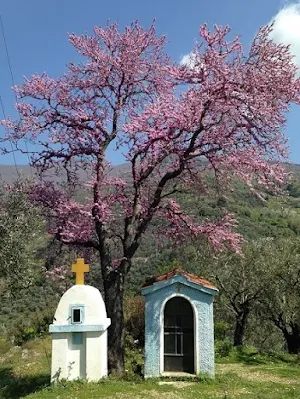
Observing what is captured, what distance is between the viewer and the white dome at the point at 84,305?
12594 mm

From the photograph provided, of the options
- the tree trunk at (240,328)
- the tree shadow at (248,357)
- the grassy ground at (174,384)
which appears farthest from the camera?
the tree trunk at (240,328)

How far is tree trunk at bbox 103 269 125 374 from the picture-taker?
44.7 feet

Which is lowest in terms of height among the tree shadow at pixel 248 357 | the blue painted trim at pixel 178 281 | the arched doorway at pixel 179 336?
the tree shadow at pixel 248 357

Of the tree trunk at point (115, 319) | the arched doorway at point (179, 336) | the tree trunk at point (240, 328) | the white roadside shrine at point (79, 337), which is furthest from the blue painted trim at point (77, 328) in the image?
the tree trunk at point (240, 328)

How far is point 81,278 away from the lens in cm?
1301

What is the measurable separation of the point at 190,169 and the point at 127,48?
177 inches

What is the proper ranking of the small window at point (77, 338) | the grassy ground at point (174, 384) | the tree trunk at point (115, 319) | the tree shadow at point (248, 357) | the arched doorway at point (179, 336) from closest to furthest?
1. the grassy ground at point (174, 384)
2. the small window at point (77, 338)
3. the arched doorway at point (179, 336)
4. the tree trunk at point (115, 319)
5. the tree shadow at point (248, 357)

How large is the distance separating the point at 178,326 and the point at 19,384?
210 inches

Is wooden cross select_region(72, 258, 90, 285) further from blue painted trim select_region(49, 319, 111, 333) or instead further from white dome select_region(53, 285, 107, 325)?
blue painted trim select_region(49, 319, 111, 333)

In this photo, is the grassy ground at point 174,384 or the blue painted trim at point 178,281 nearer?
the grassy ground at point 174,384

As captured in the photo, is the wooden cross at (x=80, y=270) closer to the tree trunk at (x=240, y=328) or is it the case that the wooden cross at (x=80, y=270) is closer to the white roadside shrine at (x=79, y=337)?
the white roadside shrine at (x=79, y=337)

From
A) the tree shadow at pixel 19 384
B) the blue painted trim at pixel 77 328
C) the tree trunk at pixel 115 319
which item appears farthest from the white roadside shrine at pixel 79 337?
the tree shadow at pixel 19 384

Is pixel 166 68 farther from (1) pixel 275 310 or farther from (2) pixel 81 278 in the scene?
(1) pixel 275 310

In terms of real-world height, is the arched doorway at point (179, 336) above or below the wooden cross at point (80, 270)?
below
